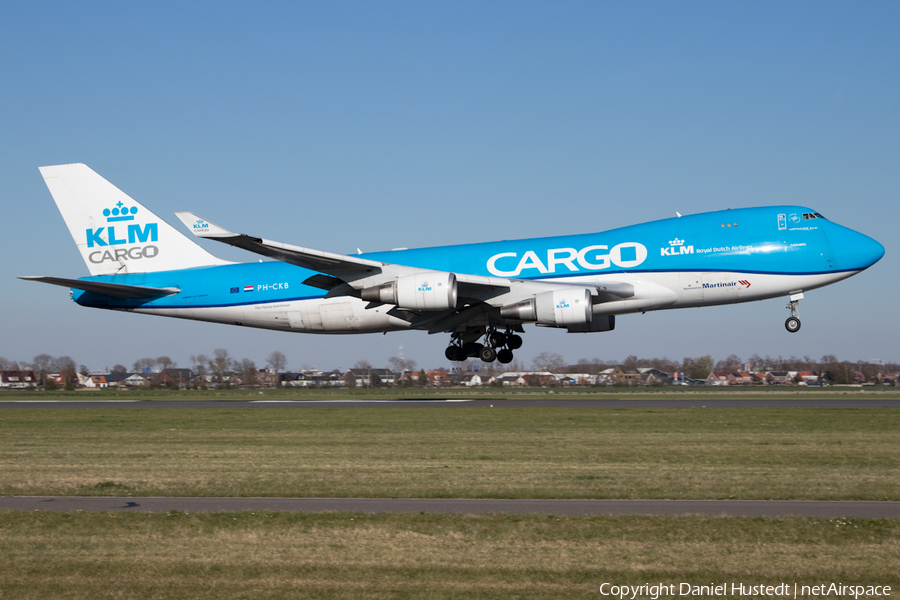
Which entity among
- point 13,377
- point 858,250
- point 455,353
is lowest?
point 13,377

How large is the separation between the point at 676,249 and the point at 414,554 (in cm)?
2392

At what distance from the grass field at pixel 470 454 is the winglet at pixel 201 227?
21.6 feet

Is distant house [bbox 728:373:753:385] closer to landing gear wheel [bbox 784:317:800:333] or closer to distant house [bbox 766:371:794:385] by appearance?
distant house [bbox 766:371:794:385]

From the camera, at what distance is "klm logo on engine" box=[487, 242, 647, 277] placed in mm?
32438

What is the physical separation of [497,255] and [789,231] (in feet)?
36.7

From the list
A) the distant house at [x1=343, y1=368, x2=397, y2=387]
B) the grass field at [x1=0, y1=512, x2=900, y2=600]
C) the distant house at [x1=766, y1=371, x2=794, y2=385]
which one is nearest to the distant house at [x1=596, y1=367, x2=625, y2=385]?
the distant house at [x1=343, y1=368, x2=397, y2=387]

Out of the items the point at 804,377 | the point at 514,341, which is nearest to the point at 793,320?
the point at 514,341

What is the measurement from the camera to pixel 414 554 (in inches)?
417

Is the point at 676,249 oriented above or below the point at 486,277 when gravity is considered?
above

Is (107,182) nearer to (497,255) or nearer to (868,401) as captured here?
(497,255)

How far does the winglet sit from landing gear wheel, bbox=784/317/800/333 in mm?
21055

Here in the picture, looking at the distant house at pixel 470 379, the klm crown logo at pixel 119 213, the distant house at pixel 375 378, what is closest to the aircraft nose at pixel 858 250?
the klm crown logo at pixel 119 213

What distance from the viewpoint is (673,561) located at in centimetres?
1012

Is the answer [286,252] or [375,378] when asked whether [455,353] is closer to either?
[286,252]
